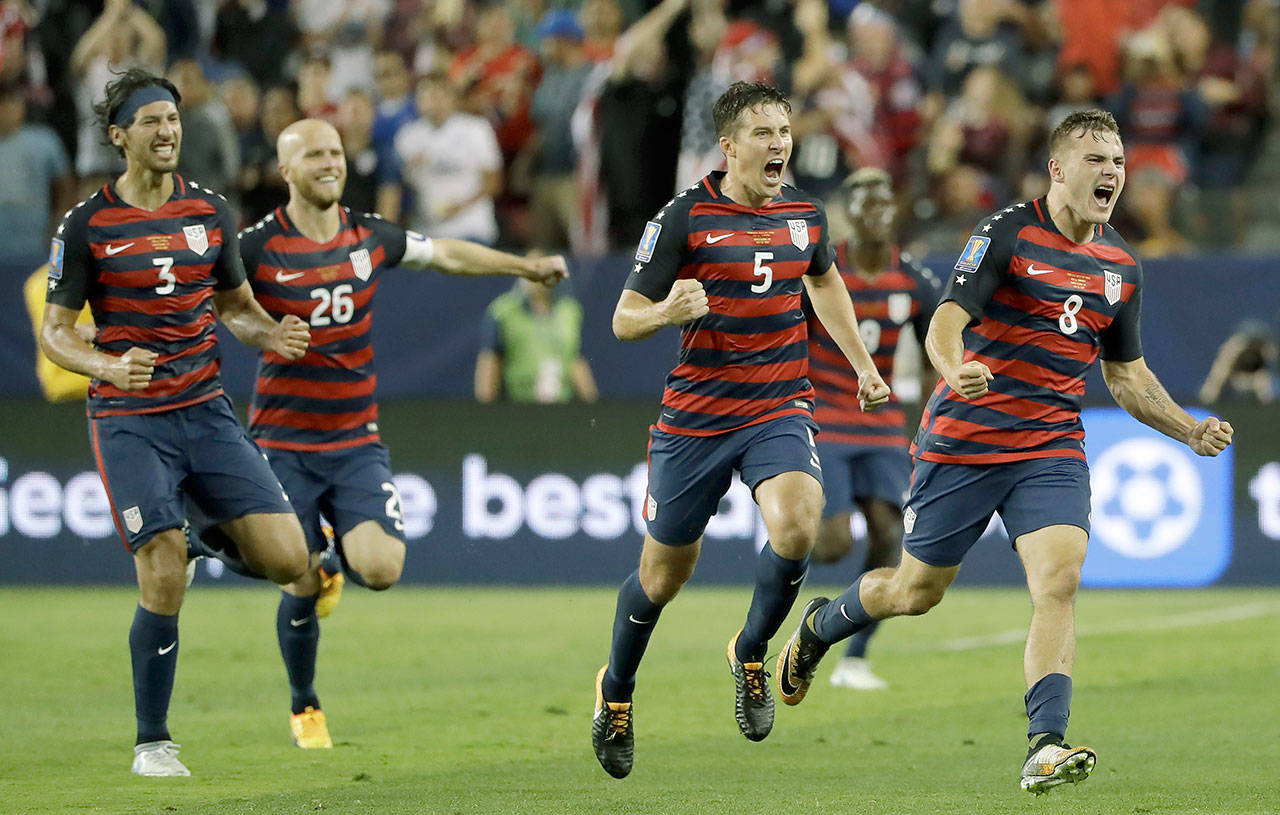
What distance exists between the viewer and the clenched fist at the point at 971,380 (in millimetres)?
6074

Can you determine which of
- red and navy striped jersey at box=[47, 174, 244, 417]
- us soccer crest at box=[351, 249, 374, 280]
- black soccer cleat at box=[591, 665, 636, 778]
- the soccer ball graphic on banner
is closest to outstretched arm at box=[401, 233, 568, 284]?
us soccer crest at box=[351, 249, 374, 280]

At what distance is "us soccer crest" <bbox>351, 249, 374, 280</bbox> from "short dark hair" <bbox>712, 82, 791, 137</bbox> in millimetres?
1903

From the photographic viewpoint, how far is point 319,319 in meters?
8.07

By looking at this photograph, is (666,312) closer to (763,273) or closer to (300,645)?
(763,273)

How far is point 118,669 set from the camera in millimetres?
10148

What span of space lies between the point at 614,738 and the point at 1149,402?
7.93ft

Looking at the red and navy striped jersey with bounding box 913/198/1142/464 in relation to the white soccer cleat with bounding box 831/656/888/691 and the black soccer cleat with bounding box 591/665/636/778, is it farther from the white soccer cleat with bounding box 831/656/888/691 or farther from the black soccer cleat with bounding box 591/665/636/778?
the white soccer cleat with bounding box 831/656/888/691

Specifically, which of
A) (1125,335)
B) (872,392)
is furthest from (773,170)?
(1125,335)

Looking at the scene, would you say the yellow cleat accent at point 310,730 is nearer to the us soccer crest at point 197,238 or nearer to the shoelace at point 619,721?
the shoelace at point 619,721

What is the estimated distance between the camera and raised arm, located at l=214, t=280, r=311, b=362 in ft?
24.8

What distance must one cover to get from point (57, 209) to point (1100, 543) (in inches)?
331

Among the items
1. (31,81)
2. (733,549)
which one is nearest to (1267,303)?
(733,549)

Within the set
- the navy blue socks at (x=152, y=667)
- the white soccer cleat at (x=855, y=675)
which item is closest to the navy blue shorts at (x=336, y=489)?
the navy blue socks at (x=152, y=667)

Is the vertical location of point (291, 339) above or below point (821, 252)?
below
